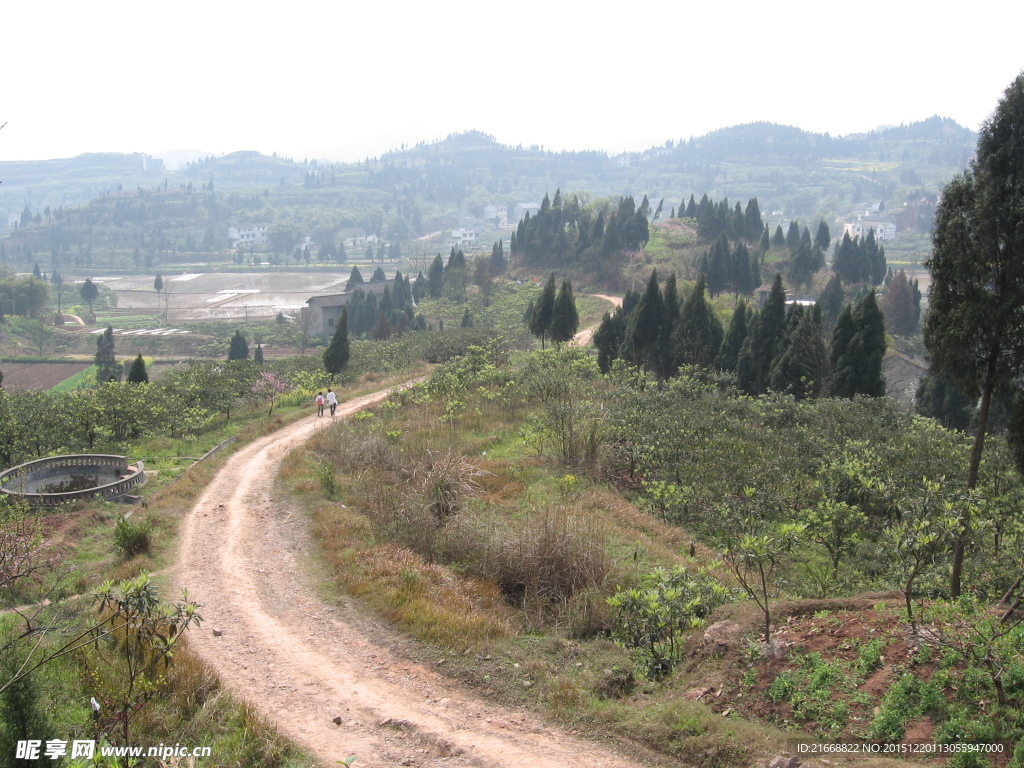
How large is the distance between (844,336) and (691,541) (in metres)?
15.7

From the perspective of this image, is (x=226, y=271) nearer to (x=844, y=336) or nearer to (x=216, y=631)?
(x=844, y=336)

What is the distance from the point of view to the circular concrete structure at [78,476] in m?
14.2

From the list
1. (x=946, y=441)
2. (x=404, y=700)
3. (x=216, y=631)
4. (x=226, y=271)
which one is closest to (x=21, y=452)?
(x=216, y=631)

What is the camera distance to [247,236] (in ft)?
489

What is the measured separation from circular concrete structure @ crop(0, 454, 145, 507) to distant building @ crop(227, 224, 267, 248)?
464 ft

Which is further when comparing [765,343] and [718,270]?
[718,270]

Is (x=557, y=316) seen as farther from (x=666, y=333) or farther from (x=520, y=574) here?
(x=520, y=574)

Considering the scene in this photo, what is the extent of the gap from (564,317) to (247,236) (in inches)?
5257

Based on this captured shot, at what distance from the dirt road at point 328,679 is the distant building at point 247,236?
14842 centimetres

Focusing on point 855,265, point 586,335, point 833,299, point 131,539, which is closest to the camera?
point 131,539

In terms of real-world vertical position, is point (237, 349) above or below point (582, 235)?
below

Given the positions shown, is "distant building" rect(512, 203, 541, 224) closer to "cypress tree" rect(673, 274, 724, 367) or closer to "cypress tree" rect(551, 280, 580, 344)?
"cypress tree" rect(551, 280, 580, 344)

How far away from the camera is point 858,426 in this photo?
15.6 meters

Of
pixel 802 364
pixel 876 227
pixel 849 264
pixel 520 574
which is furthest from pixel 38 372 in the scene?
pixel 876 227
